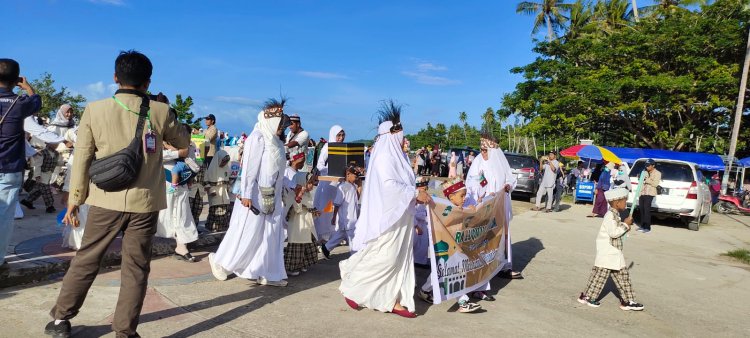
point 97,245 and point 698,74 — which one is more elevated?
point 698,74

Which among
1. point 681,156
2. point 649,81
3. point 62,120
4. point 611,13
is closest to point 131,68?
point 62,120

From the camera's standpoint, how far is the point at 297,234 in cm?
620

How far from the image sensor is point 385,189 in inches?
195

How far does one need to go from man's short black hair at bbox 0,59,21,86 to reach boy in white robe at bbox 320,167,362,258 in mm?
4199

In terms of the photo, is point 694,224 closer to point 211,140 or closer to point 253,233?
point 211,140

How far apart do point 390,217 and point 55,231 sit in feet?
16.6

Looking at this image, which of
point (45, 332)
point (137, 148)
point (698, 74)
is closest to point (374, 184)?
point (137, 148)

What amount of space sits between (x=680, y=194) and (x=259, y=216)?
41.1 ft

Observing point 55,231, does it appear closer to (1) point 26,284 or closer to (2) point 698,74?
(1) point 26,284

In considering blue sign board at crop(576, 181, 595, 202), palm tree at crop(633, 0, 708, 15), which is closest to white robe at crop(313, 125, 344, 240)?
blue sign board at crop(576, 181, 595, 202)

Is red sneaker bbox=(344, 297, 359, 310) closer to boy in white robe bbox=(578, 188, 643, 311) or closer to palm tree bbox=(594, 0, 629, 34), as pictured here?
boy in white robe bbox=(578, 188, 643, 311)

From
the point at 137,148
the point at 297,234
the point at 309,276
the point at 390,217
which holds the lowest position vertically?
the point at 309,276

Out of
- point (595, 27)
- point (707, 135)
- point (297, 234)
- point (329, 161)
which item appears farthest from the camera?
point (595, 27)

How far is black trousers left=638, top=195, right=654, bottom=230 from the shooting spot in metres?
12.9
